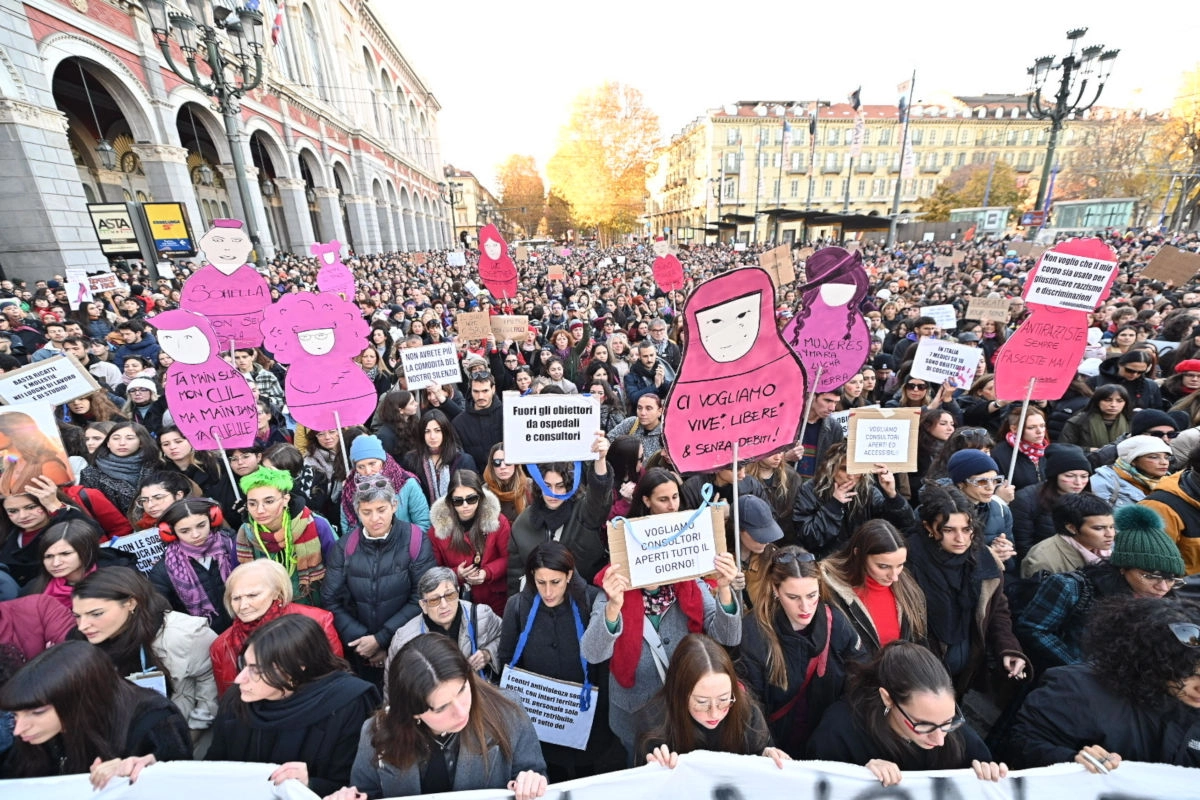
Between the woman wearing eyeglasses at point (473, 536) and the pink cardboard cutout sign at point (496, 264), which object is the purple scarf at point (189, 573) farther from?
the pink cardboard cutout sign at point (496, 264)

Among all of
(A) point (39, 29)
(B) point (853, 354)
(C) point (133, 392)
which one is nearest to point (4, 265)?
(A) point (39, 29)

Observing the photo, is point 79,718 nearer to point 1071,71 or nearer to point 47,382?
point 47,382

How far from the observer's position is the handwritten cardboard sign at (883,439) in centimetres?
280

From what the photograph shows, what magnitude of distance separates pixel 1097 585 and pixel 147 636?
13.1 feet

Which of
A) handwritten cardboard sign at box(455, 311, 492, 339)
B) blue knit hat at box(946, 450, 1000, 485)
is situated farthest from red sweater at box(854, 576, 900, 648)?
handwritten cardboard sign at box(455, 311, 492, 339)

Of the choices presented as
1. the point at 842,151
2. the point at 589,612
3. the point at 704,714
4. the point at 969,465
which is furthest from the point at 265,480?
the point at 842,151

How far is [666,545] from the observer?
2012mm

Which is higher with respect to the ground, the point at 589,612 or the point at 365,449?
the point at 365,449

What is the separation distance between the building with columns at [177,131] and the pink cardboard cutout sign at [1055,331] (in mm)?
14663

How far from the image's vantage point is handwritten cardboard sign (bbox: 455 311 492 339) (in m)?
6.73

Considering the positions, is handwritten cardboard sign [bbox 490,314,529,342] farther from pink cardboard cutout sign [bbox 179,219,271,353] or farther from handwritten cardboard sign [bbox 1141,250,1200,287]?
handwritten cardboard sign [bbox 1141,250,1200,287]

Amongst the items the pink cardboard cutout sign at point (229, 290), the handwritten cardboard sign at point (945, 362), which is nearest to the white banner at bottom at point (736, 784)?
the handwritten cardboard sign at point (945, 362)

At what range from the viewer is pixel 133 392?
15.9 feet

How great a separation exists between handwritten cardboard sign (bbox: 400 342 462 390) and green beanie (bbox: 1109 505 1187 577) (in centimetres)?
455
